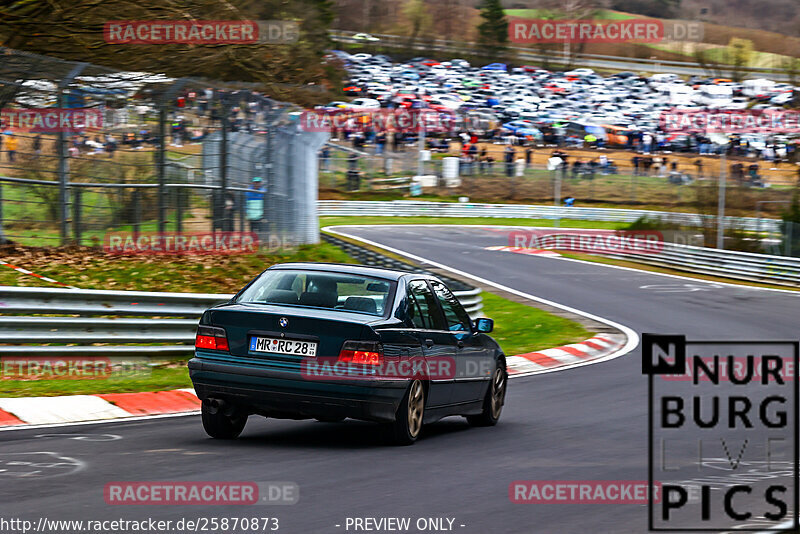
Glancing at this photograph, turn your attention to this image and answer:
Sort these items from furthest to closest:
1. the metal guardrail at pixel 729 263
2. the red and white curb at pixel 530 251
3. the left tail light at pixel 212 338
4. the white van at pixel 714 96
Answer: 1. the white van at pixel 714 96
2. the red and white curb at pixel 530 251
3. the metal guardrail at pixel 729 263
4. the left tail light at pixel 212 338

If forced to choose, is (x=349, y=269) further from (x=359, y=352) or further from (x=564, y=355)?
(x=564, y=355)

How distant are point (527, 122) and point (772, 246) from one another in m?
31.6

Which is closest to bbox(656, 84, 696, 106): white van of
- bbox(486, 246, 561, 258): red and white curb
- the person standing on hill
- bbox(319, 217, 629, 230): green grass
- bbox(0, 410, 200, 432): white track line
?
bbox(319, 217, 629, 230): green grass

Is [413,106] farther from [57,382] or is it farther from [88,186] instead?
[57,382]

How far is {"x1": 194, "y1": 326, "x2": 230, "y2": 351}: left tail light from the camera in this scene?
25.6 ft

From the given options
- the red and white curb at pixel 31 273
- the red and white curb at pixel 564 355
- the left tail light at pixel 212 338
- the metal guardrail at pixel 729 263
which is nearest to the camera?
the left tail light at pixel 212 338

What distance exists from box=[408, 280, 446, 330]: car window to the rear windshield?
251 mm

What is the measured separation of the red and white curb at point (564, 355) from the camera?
49.4ft

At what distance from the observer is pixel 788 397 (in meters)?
12.6

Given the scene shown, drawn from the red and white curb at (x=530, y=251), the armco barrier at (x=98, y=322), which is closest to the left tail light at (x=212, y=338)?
the armco barrier at (x=98, y=322)

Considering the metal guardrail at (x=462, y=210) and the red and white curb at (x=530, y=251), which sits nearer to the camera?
the red and white curb at (x=530, y=251)

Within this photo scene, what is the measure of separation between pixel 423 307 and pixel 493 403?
1723mm

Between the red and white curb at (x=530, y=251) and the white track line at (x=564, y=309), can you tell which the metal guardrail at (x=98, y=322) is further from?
the red and white curb at (x=530, y=251)

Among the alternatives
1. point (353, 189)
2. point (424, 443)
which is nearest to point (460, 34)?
point (353, 189)
